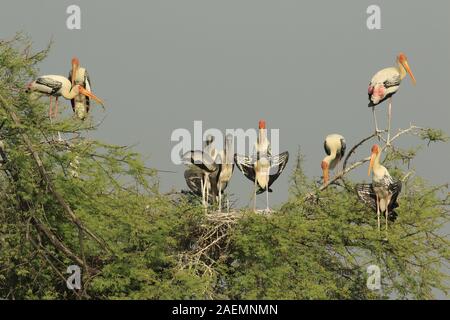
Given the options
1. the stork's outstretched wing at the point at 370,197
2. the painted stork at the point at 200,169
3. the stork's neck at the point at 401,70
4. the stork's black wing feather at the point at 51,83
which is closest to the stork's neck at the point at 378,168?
the stork's outstretched wing at the point at 370,197

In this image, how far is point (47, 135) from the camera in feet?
53.1

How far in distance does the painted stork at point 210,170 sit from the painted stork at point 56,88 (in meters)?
2.16

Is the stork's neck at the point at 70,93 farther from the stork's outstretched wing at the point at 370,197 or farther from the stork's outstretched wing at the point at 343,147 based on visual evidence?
the stork's outstretched wing at the point at 370,197

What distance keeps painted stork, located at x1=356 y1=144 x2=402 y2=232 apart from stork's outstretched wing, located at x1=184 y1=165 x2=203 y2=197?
282cm

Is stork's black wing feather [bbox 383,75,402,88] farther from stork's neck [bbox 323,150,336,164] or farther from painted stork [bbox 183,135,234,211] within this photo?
painted stork [bbox 183,135,234,211]

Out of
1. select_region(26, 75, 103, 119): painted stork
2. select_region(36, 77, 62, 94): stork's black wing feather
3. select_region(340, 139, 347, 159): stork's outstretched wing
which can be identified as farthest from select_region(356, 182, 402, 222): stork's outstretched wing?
select_region(36, 77, 62, 94): stork's black wing feather

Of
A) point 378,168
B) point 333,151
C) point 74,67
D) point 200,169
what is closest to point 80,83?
point 74,67

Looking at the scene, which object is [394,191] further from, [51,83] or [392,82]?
[51,83]

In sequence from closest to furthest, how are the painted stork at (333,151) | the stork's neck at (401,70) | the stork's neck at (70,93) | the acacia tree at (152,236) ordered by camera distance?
the acacia tree at (152,236), the stork's neck at (70,93), the painted stork at (333,151), the stork's neck at (401,70)

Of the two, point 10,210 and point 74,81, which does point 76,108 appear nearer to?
point 74,81

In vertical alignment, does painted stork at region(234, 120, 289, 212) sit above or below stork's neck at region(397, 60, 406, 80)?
below

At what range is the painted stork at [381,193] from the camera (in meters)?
17.1

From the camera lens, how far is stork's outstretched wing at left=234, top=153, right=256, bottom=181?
18.5 metres
